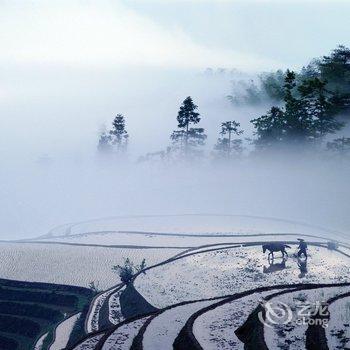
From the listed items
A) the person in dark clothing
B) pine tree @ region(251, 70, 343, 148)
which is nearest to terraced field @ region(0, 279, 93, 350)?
the person in dark clothing

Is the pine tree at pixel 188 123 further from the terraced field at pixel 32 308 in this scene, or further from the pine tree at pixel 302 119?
the terraced field at pixel 32 308

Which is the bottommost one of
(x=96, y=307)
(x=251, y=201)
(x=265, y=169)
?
(x=96, y=307)

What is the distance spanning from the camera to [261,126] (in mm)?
61344

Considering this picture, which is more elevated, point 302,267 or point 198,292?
point 302,267

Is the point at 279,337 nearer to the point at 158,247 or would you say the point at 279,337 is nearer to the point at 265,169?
the point at 158,247

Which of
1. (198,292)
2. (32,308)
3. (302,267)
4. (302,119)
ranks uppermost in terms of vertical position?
(302,119)

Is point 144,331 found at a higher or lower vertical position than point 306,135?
lower

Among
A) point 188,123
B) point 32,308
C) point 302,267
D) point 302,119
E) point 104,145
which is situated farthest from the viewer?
point 104,145

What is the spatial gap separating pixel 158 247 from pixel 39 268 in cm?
846

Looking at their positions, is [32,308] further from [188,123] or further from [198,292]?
[188,123]

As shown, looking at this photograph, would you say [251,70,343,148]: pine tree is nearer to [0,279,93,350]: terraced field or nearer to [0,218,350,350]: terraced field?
[0,218,350,350]: terraced field

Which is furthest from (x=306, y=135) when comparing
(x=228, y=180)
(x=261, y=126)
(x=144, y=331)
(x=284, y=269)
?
(x=144, y=331)

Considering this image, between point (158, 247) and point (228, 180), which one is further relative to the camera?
point (228, 180)

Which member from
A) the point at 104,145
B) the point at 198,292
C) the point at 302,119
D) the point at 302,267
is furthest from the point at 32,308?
the point at 104,145
